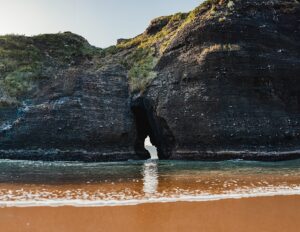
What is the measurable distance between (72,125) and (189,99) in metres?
7.18

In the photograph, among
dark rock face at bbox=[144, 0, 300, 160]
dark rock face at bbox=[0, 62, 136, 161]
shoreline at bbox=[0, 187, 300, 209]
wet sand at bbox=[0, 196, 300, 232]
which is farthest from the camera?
dark rock face at bbox=[0, 62, 136, 161]

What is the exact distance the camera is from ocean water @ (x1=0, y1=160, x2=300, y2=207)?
34.3 ft

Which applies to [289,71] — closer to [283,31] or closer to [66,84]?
[283,31]

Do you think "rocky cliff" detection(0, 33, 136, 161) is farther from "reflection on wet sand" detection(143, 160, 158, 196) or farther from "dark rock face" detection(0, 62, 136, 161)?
"reflection on wet sand" detection(143, 160, 158, 196)

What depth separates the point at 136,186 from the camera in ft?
41.6

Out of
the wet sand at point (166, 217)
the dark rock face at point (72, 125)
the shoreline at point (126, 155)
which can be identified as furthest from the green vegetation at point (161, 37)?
the wet sand at point (166, 217)

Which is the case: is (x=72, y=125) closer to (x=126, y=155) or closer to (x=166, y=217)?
(x=126, y=155)

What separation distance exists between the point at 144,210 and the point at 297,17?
69.5 feet

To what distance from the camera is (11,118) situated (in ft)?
83.7

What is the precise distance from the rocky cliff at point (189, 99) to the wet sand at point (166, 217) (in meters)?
13.2

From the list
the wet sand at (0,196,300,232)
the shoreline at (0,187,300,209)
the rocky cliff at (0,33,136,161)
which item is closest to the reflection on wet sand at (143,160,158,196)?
the shoreline at (0,187,300,209)

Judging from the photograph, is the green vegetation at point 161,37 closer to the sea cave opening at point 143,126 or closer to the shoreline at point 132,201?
the sea cave opening at point 143,126

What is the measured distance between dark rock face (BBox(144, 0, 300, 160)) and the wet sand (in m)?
13.0

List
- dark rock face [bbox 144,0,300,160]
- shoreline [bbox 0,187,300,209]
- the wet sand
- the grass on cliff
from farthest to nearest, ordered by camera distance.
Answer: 1. the grass on cliff
2. dark rock face [bbox 144,0,300,160]
3. shoreline [bbox 0,187,300,209]
4. the wet sand
